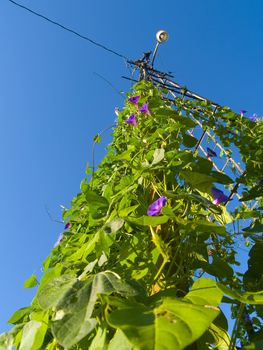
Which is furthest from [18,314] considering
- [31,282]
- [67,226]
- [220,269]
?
[67,226]

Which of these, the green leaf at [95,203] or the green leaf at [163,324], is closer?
the green leaf at [163,324]

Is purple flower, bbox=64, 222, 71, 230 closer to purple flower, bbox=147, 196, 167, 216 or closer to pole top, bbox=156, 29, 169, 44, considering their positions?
purple flower, bbox=147, 196, 167, 216

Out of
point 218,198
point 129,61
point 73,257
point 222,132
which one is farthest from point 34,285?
point 129,61

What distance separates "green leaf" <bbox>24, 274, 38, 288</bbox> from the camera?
3.38 feet

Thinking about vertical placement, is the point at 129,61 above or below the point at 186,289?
above

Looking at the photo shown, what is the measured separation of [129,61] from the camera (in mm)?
3365

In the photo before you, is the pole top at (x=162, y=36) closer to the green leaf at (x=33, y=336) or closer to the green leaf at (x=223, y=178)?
the green leaf at (x=223, y=178)

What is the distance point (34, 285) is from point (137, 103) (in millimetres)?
1064

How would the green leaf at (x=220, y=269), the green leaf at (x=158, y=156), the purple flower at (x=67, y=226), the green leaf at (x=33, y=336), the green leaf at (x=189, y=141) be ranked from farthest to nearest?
1. the purple flower at (x=67, y=226)
2. the green leaf at (x=189, y=141)
3. the green leaf at (x=158, y=156)
4. the green leaf at (x=220, y=269)
5. the green leaf at (x=33, y=336)

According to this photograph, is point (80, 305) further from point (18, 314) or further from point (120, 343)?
point (18, 314)

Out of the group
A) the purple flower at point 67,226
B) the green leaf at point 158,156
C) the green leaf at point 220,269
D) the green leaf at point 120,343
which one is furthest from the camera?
the purple flower at point 67,226

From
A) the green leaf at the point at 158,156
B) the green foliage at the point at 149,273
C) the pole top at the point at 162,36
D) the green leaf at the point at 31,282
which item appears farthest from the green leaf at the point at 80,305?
the pole top at the point at 162,36

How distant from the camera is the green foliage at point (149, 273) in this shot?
43 centimetres

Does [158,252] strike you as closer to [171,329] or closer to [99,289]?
[99,289]
